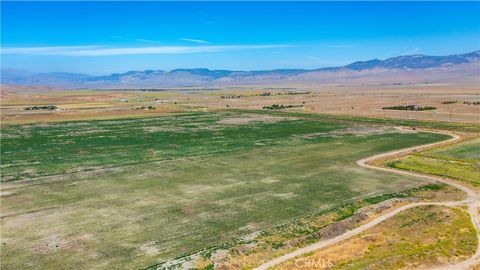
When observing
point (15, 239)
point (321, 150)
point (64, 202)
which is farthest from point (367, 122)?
point (15, 239)

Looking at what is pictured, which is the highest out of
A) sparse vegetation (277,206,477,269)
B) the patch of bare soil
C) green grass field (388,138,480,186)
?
the patch of bare soil

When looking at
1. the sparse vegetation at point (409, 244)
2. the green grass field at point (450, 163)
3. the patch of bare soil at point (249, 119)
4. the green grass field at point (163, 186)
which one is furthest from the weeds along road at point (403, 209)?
the patch of bare soil at point (249, 119)

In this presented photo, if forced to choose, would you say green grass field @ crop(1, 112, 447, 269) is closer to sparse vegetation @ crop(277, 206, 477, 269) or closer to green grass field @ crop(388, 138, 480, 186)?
green grass field @ crop(388, 138, 480, 186)

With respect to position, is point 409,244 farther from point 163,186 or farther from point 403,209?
point 163,186

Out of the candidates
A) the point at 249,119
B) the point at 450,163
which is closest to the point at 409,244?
the point at 450,163

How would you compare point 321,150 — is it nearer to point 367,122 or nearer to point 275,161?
point 275,161

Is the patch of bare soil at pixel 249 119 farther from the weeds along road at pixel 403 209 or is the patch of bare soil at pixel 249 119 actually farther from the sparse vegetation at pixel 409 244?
the sparse vegetation at pixel 409 244

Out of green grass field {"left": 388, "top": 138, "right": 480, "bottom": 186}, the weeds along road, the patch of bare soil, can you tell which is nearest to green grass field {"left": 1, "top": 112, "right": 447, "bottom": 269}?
the weeds along road
